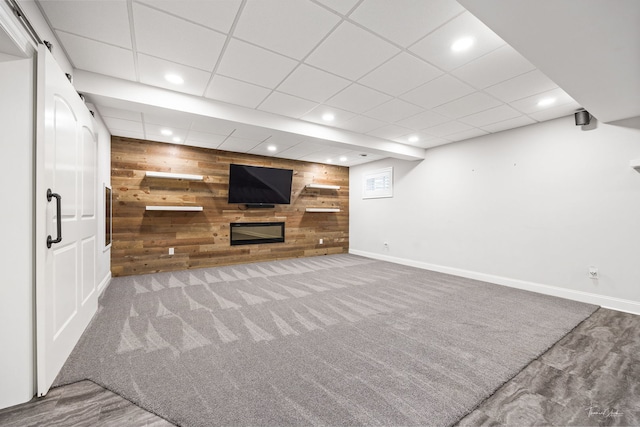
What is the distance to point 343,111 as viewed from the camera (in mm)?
3783

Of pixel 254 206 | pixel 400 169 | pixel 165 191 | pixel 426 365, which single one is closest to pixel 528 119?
pixel 400 169

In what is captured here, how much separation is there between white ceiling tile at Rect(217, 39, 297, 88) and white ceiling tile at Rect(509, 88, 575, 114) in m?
2.96

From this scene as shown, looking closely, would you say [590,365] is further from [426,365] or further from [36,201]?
[36,201]

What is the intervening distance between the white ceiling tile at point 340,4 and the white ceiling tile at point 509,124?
134 inches

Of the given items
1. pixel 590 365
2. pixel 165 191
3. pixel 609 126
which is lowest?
pixel 590 365

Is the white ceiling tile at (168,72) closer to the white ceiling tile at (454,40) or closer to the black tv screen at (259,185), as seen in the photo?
the white ceiling tile at (454,40)

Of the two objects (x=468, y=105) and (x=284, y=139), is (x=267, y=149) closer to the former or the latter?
(x=284, y=139)

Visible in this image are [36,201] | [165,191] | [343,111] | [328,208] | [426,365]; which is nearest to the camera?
[36,201]

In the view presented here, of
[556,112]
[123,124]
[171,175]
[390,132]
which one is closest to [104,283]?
[171,175]

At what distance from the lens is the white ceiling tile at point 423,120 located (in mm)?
3825

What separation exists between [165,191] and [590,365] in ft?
21.1

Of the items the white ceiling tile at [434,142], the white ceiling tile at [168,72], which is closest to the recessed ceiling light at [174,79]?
the white ceiling tile at [168,72]

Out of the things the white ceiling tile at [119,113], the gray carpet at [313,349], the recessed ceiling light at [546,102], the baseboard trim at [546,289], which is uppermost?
the recessed ceiling light at [546,102]

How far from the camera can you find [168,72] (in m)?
2.78
